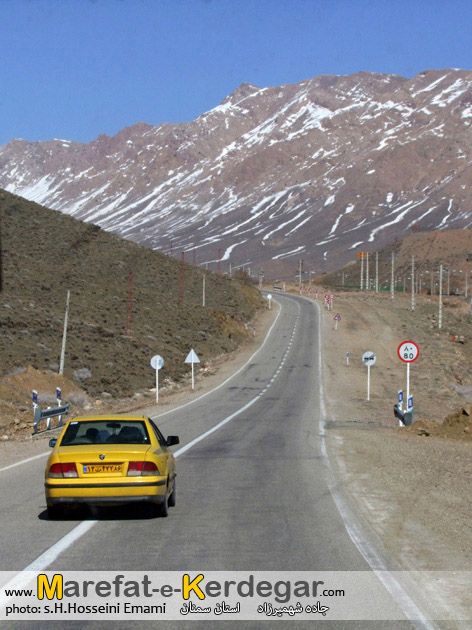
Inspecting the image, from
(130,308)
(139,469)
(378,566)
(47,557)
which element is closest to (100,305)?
(130,308)

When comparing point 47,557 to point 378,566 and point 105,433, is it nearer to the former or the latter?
point 105,433

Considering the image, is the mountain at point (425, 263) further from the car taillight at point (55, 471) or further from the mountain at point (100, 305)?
the car taillight at point (55, 471)

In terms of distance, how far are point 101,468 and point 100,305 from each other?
48350 mm

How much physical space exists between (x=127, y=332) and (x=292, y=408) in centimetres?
2155

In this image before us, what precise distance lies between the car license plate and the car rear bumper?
0.42ft

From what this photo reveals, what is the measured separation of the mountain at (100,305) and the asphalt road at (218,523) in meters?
18.2

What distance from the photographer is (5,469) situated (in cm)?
1513

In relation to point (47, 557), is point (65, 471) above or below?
above

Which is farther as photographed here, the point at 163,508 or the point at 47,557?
the point at 163,508

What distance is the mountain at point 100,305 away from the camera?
39.6 m

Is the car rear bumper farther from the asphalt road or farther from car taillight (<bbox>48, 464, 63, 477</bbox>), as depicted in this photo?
the asphalt road

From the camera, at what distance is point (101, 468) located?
9359 mm

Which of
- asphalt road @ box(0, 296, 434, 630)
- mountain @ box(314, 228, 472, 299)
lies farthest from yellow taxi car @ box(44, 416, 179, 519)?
mountain @ box(314, 228, 472, 299)

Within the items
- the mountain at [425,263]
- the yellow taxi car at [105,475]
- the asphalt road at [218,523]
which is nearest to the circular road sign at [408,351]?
the asphalt road at [218,523]
